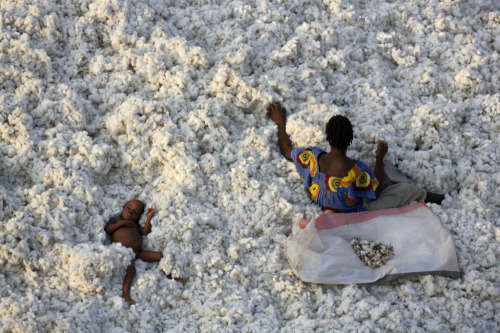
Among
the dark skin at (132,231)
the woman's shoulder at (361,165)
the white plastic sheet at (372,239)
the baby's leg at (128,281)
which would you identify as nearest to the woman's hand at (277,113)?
the woman's shoulder at (361,165)

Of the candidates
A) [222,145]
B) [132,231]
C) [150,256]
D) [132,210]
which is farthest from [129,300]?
[222,145]

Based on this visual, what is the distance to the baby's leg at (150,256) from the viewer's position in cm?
A: 286

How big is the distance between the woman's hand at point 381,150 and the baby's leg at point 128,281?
130cm

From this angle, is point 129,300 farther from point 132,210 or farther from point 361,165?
point 361,165

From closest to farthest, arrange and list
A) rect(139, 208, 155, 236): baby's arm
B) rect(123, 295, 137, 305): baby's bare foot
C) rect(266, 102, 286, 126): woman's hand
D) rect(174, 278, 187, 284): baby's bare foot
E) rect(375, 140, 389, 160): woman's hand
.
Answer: rect(123, 295, 137, 305): baby's bare foot
rect(174, 278, 187, 284): baby's bare foot
rect(139, 208, 155, 236): baby's arm
rect(375, 140, 389, 160): woman's hand
rect(266, 102, 286, 126): woman's hand

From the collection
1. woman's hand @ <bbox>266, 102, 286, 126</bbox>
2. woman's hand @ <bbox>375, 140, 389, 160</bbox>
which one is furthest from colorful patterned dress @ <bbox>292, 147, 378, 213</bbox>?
woman's hand @ <bbox>266, 102, 286, 126</bbox>

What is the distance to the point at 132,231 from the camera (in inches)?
114

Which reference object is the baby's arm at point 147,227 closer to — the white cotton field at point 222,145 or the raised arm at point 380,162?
the white cotton field at point 222,145

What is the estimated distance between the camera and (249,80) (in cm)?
339

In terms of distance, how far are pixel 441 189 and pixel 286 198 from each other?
2.69 ft

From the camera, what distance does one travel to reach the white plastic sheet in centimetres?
284

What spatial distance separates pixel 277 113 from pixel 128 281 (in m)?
1.17

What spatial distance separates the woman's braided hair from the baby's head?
3.12 feet

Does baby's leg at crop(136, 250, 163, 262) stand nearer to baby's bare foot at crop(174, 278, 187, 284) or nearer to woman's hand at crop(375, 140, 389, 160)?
baby's bare foot at crop(174, 278, 187, 284)
